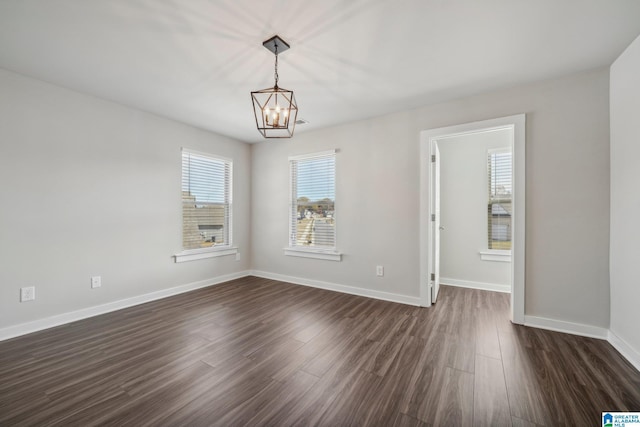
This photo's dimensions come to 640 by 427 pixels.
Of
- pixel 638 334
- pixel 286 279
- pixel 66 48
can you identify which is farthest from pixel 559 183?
pixel 66 48

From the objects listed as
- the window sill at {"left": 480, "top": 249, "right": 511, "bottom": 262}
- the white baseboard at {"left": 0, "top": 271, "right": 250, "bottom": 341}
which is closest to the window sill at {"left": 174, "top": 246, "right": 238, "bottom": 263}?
the white baseboard at {"left": 0, "top": 271, "right": 250, "bottom": 341}

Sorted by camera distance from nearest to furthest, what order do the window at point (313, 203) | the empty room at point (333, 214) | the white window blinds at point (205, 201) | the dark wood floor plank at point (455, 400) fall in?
the dark wood floor plank at point (455, 400) < the empty room at point (333, 214) < the white window blinds at point (205, 201) < the window at point (313, 203)

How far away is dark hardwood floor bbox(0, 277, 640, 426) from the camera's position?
1521 mm

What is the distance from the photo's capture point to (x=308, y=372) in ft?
6.29

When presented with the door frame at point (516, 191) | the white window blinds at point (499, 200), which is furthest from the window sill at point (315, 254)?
the white window blinds at point (499, 200)

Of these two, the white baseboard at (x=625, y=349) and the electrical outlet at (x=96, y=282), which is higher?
the electrical outlet at (x=96, y=282)

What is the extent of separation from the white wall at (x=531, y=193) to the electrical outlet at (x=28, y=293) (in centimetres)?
303

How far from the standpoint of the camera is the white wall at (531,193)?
2.45 metres

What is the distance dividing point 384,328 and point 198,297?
8.45 feet

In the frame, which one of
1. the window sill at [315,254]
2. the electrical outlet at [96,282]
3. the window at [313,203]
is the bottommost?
the electrical outlet at [96,282]

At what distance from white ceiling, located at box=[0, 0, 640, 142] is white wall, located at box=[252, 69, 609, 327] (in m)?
0.28

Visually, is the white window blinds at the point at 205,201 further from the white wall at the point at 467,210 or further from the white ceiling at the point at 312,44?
the white wall at the point at 467,210

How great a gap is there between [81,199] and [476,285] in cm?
549

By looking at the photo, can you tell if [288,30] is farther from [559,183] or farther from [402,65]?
[559,183]
